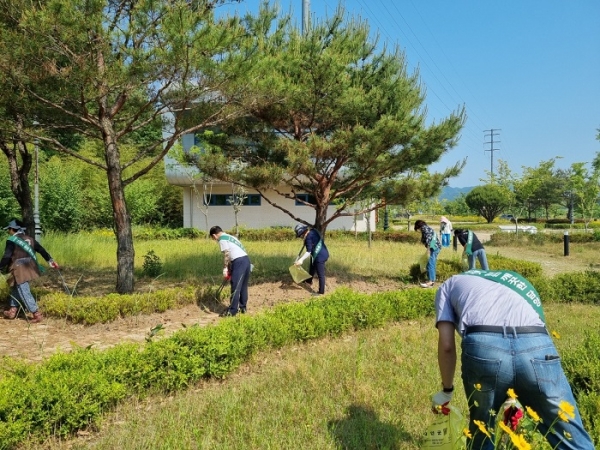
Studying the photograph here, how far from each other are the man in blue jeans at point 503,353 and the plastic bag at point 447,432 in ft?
0.24

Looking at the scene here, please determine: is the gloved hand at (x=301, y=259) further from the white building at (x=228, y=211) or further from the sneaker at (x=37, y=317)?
the white building at (x=228, y=211)

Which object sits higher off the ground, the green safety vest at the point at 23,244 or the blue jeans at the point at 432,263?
the green safety vest at the point at 23,244

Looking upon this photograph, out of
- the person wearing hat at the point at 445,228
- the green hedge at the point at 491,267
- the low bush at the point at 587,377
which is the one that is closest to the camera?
the low bush at the point at 587,377

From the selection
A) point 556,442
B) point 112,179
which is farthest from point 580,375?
point 112,179

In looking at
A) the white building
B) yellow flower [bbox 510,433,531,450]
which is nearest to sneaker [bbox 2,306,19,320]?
yellow flower [bbox 510,433,531,450]

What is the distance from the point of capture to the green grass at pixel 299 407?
10.1 ft

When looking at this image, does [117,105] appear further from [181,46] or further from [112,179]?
[181,46]

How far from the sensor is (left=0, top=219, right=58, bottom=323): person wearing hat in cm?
619

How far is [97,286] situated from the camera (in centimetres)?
879

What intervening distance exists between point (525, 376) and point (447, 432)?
20.5 inches

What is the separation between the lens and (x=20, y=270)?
6.20 m

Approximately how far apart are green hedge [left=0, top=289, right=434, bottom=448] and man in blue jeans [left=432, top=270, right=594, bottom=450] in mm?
2512

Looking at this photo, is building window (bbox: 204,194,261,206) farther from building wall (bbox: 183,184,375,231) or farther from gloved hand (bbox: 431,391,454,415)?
gloved hand (bbox: 431,391,454,415)

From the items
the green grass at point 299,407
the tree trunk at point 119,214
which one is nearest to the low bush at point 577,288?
the green grass at point 299,407
